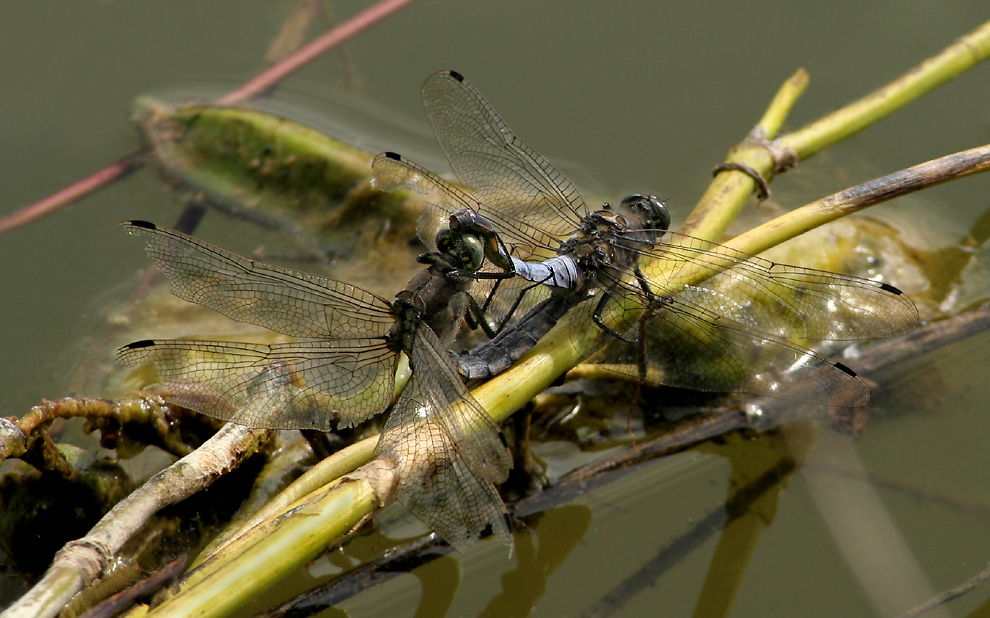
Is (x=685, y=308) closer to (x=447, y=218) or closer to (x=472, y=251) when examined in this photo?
(x=472, y=251)

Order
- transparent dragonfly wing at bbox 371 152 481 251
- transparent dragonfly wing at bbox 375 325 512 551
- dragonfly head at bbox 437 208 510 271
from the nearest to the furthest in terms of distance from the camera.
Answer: transparent dragonfly wing at bbox 375 325 512 551 < dragonfly head at bbox 437 208 510 271 < transparent dragonfly wing at bbox 371 152 481 251

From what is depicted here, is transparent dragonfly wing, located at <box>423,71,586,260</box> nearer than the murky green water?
No

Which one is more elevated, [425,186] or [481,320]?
[425,186]

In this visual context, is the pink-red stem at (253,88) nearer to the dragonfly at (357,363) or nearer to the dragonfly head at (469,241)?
the dragonfly at (357,363)

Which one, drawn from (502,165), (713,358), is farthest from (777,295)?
(502,165)

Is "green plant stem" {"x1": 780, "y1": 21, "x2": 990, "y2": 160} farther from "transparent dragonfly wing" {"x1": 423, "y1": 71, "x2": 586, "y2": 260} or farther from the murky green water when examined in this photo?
"transparent dragonfly wing" {"x1": 423, "y1": 71, "x2": 586, "y2": 260}

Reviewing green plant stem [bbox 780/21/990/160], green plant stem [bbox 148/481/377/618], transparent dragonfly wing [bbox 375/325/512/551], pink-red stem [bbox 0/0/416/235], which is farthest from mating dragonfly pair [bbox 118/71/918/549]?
pink-red stem [bbox 0/0/416/235]

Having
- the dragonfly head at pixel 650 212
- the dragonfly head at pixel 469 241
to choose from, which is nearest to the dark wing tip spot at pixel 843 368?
the dragonfly head at pixel 650 212
